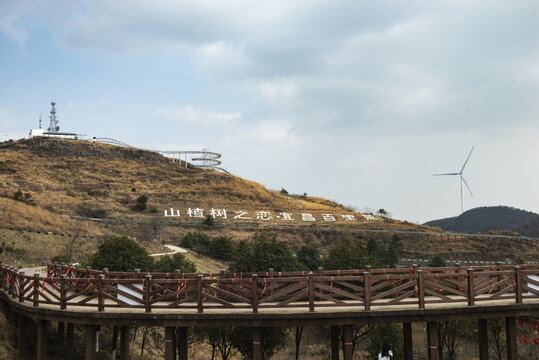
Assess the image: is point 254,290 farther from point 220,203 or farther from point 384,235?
point 220,203

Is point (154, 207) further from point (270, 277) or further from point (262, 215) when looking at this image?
point (270, 277)

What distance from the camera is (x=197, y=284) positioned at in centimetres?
1451

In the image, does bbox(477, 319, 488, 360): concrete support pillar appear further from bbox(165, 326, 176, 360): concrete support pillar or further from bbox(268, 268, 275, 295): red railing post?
bbox(165, 326, 176, 360): concrete support pillar

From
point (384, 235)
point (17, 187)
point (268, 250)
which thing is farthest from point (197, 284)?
point (17, 187)

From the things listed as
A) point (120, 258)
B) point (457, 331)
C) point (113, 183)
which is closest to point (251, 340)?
point (120, 258)

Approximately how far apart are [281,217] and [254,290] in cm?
8173

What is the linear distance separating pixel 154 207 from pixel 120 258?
211ft

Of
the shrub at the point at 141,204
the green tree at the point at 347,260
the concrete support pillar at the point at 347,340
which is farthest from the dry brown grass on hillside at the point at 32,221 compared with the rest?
the concrete support pillar at the point at 347,340

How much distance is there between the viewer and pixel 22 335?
58.4ft

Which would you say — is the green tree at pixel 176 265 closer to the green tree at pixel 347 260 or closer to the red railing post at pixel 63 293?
the green tree at pixel 347 260

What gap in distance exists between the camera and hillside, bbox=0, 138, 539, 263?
63750mm

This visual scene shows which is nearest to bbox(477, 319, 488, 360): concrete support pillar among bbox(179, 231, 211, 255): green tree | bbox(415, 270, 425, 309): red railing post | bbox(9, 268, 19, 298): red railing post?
bbox(415, 270, 425, 309): red railing post

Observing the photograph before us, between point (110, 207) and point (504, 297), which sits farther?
point (110, 207)

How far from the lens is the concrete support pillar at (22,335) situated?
17.6 meters
